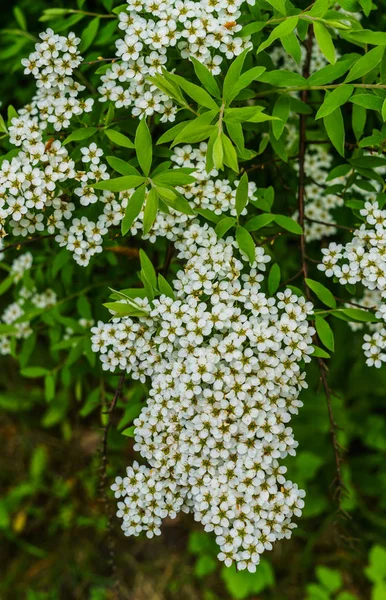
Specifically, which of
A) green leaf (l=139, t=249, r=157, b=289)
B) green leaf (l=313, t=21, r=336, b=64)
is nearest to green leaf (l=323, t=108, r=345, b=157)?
green leaf (l=313, t=21, r=336, b=64)

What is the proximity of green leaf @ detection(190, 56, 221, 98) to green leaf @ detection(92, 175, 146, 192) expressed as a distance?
14.5 inches

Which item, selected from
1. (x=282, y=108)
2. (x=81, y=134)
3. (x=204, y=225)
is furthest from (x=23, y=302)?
(x=282, y=108)

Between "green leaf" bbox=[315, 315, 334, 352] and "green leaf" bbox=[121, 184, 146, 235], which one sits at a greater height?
"green leaf" bbox=[121, 184, 146, 235]

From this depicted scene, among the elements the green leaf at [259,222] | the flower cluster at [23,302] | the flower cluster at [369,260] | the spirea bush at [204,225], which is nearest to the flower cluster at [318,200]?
the spirea bush at [204,225]

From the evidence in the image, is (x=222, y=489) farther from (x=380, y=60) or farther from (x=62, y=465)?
(x=62, y=465)

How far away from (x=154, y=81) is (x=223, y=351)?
36.5 inches

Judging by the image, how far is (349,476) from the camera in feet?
14.1

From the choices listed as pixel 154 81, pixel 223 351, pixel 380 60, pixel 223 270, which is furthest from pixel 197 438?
pixel 380 60

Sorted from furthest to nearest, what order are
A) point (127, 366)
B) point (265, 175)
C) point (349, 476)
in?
point (349, 476)
point (265, 175)
point (127, 366)

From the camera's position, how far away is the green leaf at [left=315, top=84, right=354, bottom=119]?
78.8 inches

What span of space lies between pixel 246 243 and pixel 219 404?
572mm

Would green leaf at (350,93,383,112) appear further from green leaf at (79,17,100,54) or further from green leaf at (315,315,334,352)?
green leaf at (79,17,100,54)

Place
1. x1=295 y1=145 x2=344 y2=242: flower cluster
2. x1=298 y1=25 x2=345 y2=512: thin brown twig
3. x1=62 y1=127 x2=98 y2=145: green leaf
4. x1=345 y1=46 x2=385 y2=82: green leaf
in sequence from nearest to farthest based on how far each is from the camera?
x1=345 y1=46 x2=385 y2=82: green leaf → x1=62 y1=127 x2=98 y2=145: green leaf → x1=298 y1=25 x2=345 y2=512: thin brown twig → x1=295 y1=145 x2=344 y2=242: flower cluster

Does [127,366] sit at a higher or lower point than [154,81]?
lower
